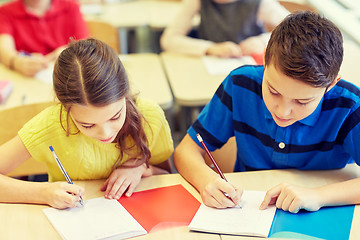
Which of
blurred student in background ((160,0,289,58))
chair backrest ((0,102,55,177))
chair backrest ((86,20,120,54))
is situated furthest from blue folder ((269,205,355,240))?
chair backrest ((86,20,120,54))

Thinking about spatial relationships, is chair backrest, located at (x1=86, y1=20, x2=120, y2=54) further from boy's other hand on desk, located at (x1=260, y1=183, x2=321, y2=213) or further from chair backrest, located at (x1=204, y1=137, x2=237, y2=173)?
boy's other hand on desk, located at (x1=260, y1=183, x2=321, y2=213)

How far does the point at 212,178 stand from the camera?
124cm

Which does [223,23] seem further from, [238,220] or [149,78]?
[238,220]

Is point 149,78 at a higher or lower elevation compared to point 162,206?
lower

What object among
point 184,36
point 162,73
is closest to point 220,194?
point 162,73

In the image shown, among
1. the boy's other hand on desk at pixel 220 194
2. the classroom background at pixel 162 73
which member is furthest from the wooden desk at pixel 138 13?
the boy's other hand on desk at pixel 220 194

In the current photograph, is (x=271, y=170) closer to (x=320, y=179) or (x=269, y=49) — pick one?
(x=320, y=179)

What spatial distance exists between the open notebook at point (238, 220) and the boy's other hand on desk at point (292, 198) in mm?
25

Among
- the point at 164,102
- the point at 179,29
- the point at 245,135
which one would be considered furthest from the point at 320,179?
the point at 179,29

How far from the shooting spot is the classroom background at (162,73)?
1968mm

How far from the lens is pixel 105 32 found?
8.59 feet

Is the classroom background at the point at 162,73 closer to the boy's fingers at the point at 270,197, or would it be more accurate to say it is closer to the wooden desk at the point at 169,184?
the wooden desk at the point at 169,184

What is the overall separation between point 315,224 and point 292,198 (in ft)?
0.28

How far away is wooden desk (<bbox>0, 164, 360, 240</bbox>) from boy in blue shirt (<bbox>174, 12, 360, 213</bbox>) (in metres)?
0.05
